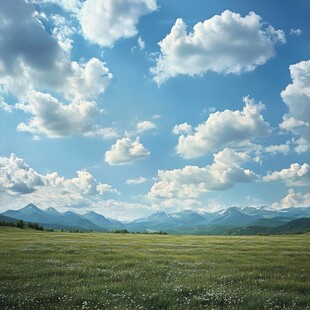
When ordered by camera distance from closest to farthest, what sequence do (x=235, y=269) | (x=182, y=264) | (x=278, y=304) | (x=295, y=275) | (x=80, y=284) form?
(x=278, y=304) → (x=80, y=284) → (x=295, y=275) → (x=235, y=269) → (x=182, y=264)

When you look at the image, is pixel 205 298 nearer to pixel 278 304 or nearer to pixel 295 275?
pixel 278 304

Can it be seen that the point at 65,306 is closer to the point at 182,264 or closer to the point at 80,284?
the point at 80,284

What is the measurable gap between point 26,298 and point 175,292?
611 centimetres

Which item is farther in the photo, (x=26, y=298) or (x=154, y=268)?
(x=154, y=268)

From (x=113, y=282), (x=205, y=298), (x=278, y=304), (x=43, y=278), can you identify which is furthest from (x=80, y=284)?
(x=278, y=304)

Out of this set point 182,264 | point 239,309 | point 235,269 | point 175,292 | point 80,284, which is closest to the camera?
point 239,309

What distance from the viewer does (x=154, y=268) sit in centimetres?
2153

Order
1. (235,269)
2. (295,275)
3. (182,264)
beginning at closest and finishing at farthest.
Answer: (295,275) < (235,269) < (182,264)

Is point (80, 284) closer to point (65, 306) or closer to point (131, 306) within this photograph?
point (65, 306)

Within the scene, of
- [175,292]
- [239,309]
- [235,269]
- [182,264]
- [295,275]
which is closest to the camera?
[239,309]

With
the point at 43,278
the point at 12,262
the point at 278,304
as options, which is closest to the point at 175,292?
the point at 278,304

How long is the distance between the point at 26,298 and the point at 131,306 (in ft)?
14.4

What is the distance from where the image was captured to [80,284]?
16.4 meters

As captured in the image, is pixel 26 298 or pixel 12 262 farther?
pixel 12 262
